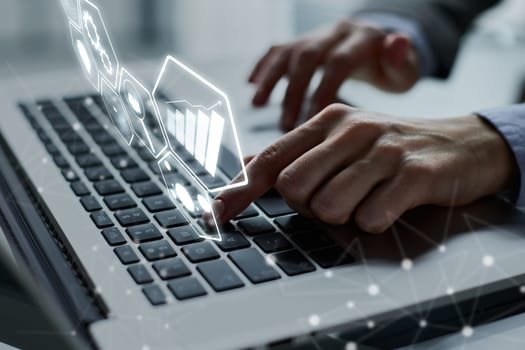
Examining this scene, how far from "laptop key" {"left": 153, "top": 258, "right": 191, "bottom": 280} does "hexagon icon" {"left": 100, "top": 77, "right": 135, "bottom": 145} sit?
173 millimetres

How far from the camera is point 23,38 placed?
95.3 inches

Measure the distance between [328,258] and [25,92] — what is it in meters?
0.46

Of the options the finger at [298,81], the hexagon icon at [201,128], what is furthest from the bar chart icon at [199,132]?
the finger at [298,81]

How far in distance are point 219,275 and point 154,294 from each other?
4 cm

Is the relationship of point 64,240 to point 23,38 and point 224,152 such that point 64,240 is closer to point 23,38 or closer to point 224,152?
point 224,152

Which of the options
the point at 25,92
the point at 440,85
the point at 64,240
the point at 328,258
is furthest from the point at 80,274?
the point at 440,85

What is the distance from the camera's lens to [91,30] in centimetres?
58

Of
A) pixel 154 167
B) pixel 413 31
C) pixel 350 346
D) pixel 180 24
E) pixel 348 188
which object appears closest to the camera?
pixel 350 346

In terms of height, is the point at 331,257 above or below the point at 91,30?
below

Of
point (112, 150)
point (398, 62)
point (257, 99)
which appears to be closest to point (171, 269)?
point (112, 150)

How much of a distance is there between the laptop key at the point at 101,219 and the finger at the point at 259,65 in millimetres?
356

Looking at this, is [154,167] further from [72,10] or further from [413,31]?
[413,31]

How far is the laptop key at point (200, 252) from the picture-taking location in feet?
1.52

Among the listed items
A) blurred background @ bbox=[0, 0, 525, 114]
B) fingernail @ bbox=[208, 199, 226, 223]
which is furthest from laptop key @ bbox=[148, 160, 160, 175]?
blurred background @ bbox=[0, 0, 525, 114]
